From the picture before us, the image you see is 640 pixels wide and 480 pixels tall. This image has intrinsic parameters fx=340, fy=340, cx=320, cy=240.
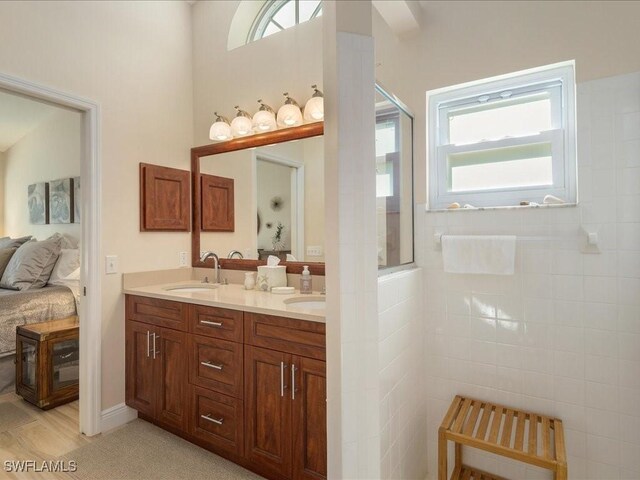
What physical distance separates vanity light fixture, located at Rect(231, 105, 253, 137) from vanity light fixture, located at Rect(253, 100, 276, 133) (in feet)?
0.24

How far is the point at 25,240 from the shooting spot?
143 inches

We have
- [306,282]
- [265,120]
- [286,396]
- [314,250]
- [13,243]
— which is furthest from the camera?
[13,243]

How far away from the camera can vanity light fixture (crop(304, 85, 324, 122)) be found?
6.66 feet

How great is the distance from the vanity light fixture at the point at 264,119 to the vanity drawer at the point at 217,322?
3.95ft

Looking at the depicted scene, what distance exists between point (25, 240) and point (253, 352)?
3510 millimetres

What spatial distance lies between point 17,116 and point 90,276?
3.05 m

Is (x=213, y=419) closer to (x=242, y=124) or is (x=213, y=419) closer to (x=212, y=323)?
(x=212, y=323)

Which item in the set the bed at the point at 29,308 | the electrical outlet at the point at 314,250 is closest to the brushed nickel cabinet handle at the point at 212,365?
the electrical outlet at the point at 314,250

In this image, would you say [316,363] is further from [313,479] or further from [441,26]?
[441,26]

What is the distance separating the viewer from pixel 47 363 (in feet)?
7.57

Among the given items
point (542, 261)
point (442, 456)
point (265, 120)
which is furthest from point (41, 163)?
point (542, 261)

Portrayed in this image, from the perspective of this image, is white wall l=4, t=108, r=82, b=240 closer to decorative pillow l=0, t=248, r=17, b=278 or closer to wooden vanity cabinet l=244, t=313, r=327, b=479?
decorative pillow l=0, t=248, r=17, b=278

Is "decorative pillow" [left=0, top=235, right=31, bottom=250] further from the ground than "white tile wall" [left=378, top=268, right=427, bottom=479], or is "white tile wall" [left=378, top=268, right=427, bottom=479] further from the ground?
"decorative pillow" [left=0, top=235, right=31, bottom=250]

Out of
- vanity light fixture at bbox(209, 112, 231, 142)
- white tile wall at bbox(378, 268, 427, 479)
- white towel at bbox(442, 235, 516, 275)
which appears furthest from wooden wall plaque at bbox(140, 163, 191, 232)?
white towel at bbox(442, 235, 516, 275)
